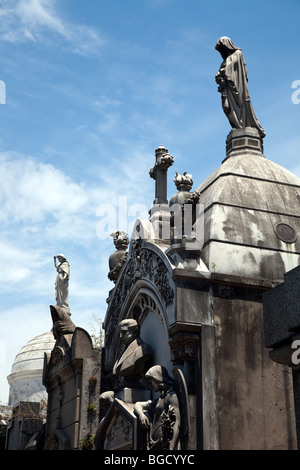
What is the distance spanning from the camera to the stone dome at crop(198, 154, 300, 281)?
37.4ft

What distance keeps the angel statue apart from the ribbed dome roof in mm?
17554

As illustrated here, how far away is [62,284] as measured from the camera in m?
24.4

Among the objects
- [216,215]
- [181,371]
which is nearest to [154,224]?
[216,215]

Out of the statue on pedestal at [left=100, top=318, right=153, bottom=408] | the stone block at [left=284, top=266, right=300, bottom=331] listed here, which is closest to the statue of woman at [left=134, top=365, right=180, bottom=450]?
the statue on pedestal at [left=100, top=318, right=153, bottom=408]

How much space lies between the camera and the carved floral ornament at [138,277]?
11427mm

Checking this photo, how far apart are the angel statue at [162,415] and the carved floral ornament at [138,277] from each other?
4.26 feet

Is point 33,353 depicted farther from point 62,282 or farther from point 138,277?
point 138,277

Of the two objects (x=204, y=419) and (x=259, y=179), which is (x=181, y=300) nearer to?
(x=204, y=419)

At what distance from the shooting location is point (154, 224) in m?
13.2

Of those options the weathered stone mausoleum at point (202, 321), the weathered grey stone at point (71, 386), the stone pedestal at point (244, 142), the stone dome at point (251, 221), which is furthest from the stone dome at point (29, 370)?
the stone dome at point (251, 221)

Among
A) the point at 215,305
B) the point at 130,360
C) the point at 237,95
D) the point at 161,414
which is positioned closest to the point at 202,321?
the point at 215,305

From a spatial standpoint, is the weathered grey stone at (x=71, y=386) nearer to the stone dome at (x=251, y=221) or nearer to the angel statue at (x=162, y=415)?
the angel statue at (x=162, y=415)

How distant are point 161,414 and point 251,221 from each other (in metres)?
3.92
